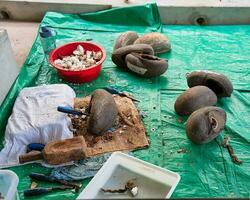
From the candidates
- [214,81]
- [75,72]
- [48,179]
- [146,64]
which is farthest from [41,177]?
[214,81]

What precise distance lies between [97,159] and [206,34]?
1669mm

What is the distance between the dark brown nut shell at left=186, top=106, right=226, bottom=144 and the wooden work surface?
0.86 feet

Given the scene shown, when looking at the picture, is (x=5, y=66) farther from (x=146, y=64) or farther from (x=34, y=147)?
(x=146, y=64)

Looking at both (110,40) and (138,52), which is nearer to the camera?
(138,52)

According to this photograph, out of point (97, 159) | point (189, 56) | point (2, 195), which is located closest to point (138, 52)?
point (189, 56)

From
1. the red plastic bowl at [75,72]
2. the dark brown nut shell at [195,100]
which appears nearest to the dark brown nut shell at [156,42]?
the red plastic bowl at [75,72]

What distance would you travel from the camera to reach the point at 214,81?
6.85 ft

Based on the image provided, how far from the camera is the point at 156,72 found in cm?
231

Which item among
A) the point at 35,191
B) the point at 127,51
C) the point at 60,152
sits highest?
the point at 127,51

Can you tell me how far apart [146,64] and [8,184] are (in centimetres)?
124

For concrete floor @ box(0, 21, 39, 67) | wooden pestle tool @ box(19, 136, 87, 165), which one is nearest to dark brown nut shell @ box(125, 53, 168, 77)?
wooden pestle tool @ box(19, 136, 87, 165)

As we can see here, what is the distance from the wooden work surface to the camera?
71.0 inches

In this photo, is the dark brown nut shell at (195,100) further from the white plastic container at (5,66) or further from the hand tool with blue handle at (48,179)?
the white plastic container at (5,66)

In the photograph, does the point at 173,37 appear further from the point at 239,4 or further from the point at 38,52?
the point at 38,52
